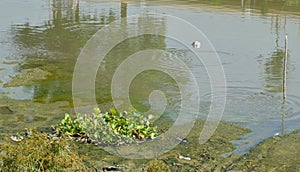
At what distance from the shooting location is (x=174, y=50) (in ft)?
49.1

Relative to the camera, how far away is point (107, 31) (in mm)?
17453

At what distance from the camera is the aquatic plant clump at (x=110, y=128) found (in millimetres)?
7273

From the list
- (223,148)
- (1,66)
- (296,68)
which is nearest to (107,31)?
(1,66)

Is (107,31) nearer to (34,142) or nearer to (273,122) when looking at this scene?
(273,122)

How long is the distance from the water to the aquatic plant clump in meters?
1.53

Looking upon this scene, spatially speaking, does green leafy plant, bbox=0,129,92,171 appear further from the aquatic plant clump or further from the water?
the water

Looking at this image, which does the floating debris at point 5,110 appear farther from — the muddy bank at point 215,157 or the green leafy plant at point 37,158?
the green leafy plant at point 37,158

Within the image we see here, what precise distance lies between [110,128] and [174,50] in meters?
7.96

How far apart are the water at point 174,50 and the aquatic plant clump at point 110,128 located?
1.53 m

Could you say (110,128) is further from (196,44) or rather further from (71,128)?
(196,44)

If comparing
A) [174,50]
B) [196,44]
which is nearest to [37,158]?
[174,50]

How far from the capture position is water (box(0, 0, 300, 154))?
31.6 feet

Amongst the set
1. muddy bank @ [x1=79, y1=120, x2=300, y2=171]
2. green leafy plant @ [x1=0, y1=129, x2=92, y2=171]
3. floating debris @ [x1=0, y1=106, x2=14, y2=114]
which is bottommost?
muddy bank @ [x1=79, y1=120, x2=300, y2=171]

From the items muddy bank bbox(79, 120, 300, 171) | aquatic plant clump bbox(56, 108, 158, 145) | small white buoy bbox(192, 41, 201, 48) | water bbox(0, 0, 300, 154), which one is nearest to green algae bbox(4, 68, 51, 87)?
water bbox(0, 0, 300, 154)
